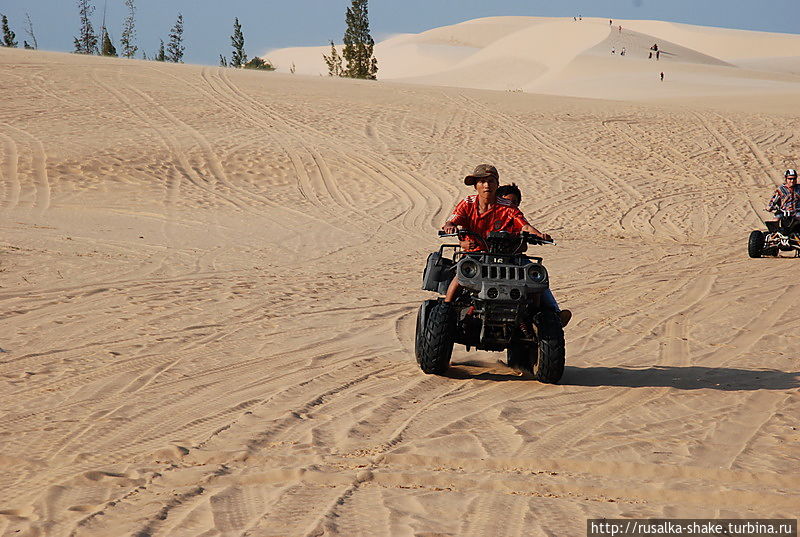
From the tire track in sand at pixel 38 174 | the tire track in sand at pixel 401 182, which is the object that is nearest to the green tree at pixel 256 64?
the tire track in sand at pixel 401 182

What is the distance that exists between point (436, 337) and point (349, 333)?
209 centimetres

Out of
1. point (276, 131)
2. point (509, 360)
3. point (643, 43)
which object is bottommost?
point (509, 360)

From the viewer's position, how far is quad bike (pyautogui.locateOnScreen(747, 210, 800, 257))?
47.2ft

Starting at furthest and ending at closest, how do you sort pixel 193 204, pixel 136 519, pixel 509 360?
pixel 193 204 → pixel 509 360 → pixel 136 519

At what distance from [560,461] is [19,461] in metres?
2.89

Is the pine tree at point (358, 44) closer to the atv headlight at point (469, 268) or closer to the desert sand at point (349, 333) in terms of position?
the desert sand at point (349, 333)

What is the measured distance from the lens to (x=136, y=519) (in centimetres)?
412

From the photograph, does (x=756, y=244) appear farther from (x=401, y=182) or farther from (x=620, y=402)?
(x=401, y=182)

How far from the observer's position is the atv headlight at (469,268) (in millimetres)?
6652

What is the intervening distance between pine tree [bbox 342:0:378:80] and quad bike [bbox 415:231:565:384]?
60418mm

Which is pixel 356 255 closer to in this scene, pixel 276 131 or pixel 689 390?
pixel 689 390

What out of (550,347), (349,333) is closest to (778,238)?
(349,333)

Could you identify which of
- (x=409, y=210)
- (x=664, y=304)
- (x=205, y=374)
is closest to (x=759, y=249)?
(x=664, y=304)

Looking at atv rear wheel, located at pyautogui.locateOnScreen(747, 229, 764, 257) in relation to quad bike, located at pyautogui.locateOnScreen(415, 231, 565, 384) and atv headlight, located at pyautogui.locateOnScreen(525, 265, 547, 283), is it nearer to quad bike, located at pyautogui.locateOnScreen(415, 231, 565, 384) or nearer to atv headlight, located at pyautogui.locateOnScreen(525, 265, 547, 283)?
quad bike, located at pyautogui.locateOnScreen(415, 231, 565, 384)
